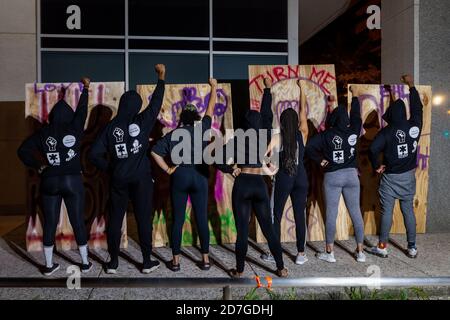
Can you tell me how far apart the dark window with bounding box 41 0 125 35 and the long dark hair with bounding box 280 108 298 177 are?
5.28 meters

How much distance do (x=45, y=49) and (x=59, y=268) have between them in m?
5.24

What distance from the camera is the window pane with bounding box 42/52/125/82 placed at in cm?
819

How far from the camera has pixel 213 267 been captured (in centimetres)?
481

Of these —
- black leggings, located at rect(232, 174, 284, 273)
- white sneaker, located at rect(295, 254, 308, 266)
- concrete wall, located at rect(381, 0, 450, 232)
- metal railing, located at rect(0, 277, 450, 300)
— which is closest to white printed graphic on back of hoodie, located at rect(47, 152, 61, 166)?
black leggings, located at rect(232, 174, 284, 273)

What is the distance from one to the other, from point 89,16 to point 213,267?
6.19 m

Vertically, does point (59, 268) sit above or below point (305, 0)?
below

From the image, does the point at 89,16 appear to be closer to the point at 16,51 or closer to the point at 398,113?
the point at 16,51

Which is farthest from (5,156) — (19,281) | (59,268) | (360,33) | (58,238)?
(360,33)

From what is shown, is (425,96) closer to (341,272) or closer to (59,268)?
(341,272)

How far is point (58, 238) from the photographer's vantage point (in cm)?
562

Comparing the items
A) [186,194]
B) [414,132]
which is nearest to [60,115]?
[186,194]

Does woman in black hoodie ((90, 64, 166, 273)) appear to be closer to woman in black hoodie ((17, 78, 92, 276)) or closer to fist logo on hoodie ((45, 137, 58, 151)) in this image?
woman in black hoodie ((17, 78, 92, 276))

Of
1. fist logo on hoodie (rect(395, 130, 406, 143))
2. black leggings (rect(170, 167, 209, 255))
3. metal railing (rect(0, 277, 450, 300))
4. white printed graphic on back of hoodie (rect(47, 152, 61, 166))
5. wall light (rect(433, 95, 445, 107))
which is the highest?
wall light (rect(433, 95, 445, 107))
